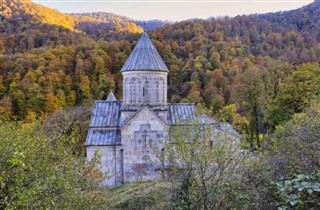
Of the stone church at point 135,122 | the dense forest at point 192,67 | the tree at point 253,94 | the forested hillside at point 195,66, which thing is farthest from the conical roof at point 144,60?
the tree at point 253,94

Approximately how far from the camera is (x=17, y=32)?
64.1 m

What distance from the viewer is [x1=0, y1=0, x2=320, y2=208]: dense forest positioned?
81.0 feet

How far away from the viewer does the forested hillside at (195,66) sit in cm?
2491

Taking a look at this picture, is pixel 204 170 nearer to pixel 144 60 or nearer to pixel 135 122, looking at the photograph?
pixel 135 122

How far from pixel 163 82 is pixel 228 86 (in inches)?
1023

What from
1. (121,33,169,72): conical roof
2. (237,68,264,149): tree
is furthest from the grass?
(237,68,264,149): tree

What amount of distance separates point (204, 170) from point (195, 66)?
39.5 metres

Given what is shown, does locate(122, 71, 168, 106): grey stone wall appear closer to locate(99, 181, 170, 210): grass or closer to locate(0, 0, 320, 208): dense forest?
locate(99, 181, 170, 210): grass

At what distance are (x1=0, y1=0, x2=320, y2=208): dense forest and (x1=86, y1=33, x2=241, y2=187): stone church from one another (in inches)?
234

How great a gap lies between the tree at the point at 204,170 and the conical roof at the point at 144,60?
9.35 metres

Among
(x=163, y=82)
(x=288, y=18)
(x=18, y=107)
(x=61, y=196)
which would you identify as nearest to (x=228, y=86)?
(x=163, y=82)

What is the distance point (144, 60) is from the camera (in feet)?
53.5

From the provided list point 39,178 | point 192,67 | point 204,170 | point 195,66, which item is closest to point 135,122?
point 204,170

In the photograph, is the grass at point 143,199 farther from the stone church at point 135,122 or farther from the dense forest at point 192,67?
the dense forest at point 192,67
